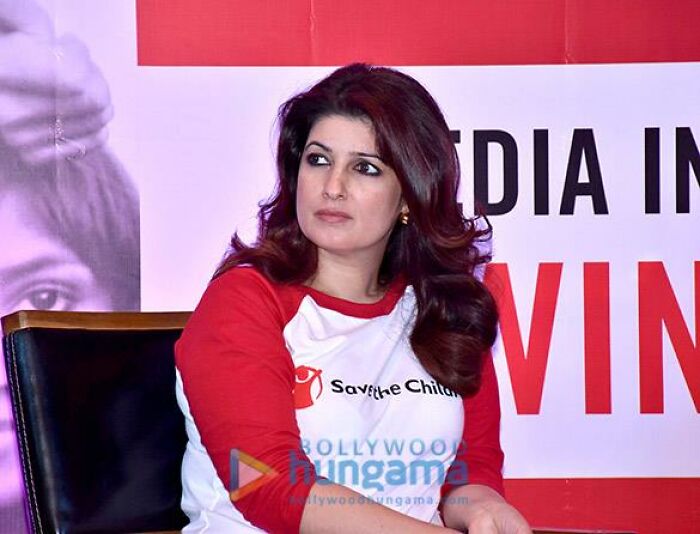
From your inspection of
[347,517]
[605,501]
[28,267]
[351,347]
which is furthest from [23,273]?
[605,501]

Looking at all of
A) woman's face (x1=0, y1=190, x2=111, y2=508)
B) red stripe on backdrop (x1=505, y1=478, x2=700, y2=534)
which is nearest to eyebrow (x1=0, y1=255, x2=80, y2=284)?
woman's face (x1=0, y1=190, x2=111, y2=508)

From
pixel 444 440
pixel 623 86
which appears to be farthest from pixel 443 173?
pixel 623 86

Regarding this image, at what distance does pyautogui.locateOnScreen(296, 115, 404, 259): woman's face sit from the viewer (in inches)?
74.4

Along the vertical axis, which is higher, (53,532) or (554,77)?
(554,77)

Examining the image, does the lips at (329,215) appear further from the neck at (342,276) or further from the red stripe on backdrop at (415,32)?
the red stripe on backdrop at (415,32)

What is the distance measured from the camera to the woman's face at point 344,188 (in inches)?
74.4

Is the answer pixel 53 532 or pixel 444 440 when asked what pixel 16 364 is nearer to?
pixel 53 532

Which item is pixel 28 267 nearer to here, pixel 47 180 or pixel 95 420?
pixel 47 180

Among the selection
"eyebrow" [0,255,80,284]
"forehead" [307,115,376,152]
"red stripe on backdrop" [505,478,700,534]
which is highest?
"forehead" [307,115,376,152]

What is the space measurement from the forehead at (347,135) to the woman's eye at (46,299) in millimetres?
980

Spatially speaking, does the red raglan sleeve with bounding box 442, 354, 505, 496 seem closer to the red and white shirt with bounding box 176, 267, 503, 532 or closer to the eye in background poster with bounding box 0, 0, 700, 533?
the red and white shirt with bounding box 176, 267, 503, 532

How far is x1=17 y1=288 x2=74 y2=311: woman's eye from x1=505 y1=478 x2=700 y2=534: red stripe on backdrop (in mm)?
1212

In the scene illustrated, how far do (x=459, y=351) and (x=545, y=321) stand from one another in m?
0.78

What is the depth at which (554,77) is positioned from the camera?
8.69 feet
